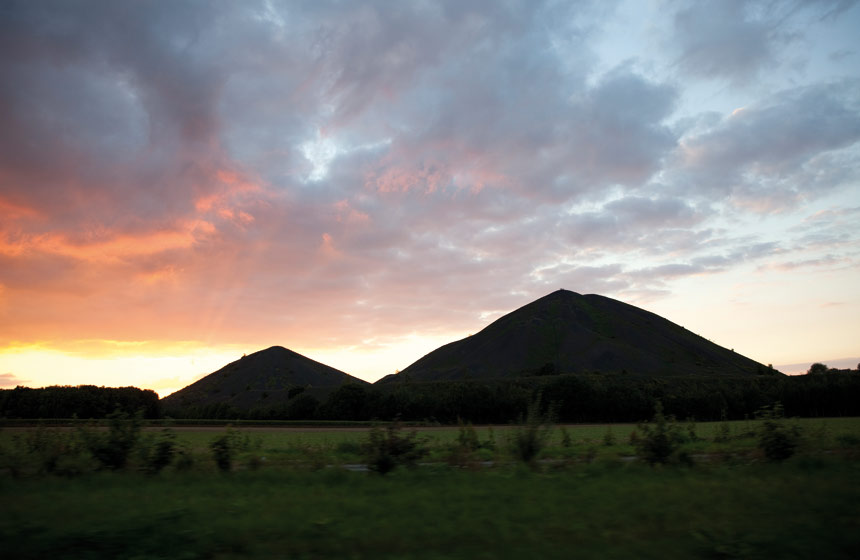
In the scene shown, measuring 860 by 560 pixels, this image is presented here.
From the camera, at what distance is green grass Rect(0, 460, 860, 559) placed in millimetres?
8406

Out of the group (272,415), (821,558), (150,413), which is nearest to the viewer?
(821,558)

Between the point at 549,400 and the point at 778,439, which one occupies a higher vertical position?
the point at 549,400

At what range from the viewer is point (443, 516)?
403 inches

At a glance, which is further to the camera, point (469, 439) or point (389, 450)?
point (469, 439)

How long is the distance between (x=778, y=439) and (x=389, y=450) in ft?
38.1

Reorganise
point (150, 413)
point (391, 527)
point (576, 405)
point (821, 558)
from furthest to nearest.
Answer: point (150, 413) < point (576, 405) < point (391, 527) < point (821, 558)

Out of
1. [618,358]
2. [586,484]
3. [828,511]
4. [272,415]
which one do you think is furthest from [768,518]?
[618,358]

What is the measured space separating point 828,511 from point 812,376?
8280cm

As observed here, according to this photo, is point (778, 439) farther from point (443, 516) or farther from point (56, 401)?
point (56, 401)

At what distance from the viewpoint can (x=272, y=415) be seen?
91.9 metres

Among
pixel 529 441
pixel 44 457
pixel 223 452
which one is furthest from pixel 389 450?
pixel 44 457

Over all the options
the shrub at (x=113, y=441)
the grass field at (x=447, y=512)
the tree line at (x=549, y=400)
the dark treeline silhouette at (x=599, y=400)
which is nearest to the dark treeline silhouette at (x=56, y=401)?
the tree line at (x=549, y=400)

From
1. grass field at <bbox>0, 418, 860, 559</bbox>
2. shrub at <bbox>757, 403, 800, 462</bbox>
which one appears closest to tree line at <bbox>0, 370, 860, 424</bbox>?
shrub at <bbox>757, 403, 800, 462</bbox>

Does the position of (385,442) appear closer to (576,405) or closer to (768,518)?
(768,518)
